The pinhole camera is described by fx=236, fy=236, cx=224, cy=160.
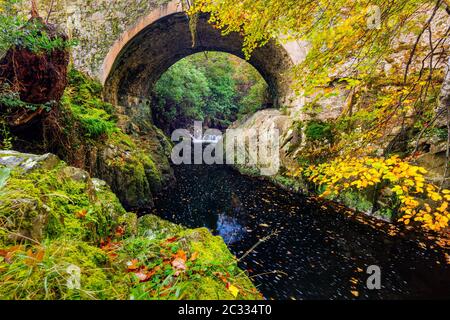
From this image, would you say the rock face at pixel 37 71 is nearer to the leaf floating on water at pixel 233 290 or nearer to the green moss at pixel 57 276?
the green moss at pixel 57 276

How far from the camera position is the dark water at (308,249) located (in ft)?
11.4

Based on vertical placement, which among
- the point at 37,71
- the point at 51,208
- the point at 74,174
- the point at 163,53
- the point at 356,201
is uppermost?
the point at 163,53

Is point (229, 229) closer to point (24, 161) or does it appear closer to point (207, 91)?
point (24, 161)

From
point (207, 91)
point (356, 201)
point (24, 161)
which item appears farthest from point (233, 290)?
point (207, 91)

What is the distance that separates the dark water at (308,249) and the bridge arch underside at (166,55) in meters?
5.39

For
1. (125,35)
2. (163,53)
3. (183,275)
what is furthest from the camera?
(163,53)

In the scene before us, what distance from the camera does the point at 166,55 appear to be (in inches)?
485

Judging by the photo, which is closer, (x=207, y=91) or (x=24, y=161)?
(x=24, y=161)

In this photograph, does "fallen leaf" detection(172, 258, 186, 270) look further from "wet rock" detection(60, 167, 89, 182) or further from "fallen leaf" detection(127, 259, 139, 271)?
"wet rock" detection(60, 167, 89, 182)

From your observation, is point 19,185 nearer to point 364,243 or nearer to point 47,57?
point 47,57

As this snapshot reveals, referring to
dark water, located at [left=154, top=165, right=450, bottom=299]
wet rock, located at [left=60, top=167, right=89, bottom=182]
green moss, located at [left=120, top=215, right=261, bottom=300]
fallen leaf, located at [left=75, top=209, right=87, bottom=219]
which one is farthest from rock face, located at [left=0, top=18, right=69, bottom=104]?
dark water, located at [left=154, top=165, right=450, bottom=299]

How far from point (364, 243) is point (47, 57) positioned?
6474mm

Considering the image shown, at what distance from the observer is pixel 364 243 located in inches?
187

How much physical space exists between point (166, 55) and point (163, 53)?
0.39 m
